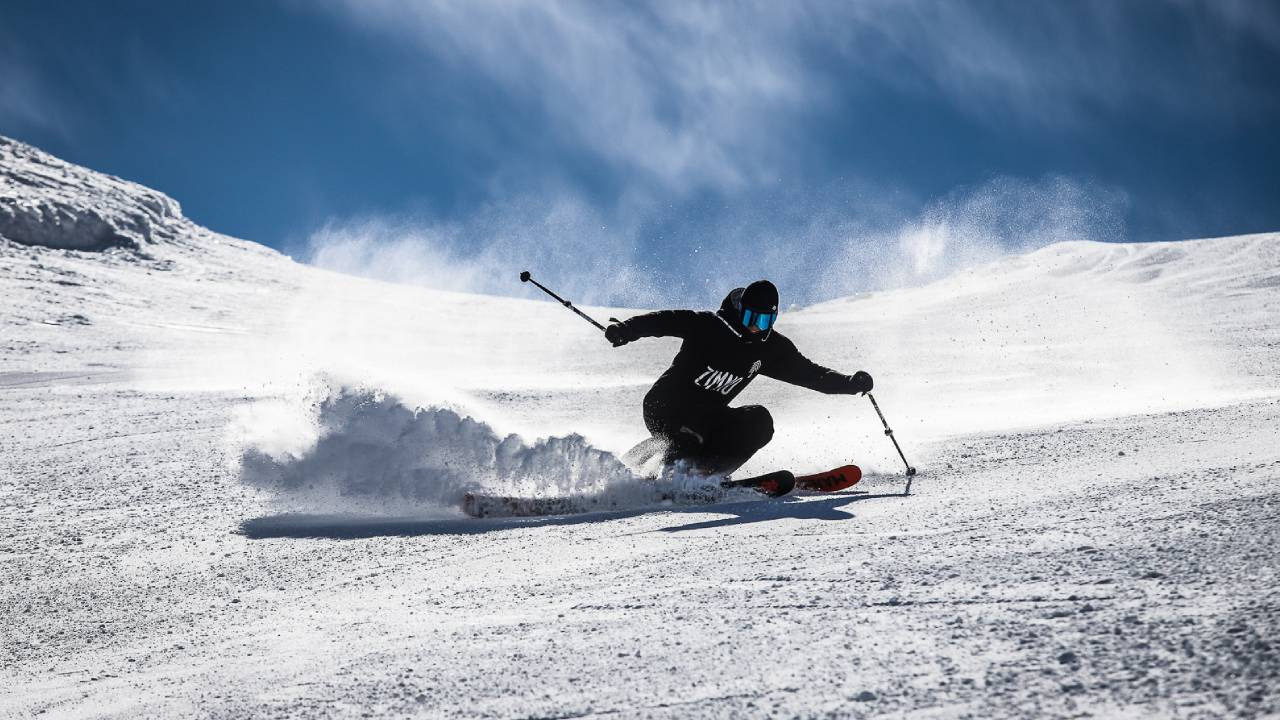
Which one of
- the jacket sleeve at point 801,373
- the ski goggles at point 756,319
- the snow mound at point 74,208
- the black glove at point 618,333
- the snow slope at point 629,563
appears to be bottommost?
the snow slope at point 629,563

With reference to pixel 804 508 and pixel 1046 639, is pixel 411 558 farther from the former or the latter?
pixel 1046 639

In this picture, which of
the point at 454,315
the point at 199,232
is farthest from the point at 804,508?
Answer: the point at 199,232

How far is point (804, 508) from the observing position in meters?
5.10

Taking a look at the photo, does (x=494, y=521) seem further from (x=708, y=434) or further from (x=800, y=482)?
(x=800, y=482)

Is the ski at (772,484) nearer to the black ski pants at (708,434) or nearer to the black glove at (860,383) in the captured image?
the black ski pants at (708,434)

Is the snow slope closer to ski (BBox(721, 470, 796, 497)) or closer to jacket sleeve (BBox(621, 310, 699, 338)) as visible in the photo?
ski (BBox(721, 470, 796, 497))

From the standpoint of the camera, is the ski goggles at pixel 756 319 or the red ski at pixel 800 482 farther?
the ski goggles at pixel 756 319

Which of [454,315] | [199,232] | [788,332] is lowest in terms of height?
[788,332]

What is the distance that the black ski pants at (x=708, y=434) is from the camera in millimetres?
6465

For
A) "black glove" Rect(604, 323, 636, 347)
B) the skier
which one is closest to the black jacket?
the skier

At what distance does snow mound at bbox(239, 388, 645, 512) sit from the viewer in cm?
620

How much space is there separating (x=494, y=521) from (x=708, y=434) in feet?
5.36

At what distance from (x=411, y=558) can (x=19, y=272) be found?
185ft

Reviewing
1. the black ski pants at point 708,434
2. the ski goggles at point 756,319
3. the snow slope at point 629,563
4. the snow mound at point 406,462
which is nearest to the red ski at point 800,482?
the snow slope at point 629,563
